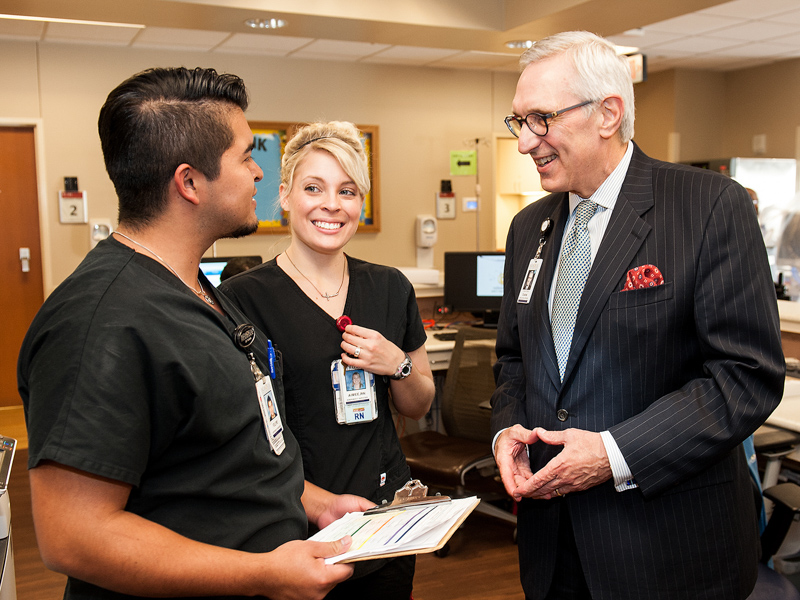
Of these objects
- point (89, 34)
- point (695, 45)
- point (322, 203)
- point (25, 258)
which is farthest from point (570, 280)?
point (695, 45)

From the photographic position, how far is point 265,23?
4129mm

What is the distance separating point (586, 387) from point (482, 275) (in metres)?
3.58

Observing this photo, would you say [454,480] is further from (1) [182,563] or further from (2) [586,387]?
(1) [182,563]

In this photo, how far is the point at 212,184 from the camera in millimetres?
1041

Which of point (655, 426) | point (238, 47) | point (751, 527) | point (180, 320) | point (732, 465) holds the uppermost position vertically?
point (238, 47)

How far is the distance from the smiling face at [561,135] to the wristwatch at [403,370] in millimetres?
501

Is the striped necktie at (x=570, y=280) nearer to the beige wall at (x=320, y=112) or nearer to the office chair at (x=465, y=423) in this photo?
the office chair at (x=465, y=423)

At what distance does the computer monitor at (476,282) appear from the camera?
4859mm

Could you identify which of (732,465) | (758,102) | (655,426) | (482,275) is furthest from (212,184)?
(758,102)

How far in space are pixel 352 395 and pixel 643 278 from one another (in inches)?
25.6

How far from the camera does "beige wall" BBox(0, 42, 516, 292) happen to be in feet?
19.2

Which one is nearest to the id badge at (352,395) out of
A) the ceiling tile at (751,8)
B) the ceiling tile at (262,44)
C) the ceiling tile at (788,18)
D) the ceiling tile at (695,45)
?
the ceiling tile at (262,44)

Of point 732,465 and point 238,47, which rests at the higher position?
point 238,47

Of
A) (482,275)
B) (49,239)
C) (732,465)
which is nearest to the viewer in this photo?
(732,465)
